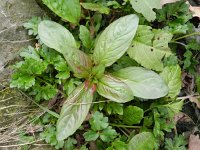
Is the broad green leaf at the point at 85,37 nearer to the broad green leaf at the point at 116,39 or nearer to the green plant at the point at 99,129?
the broad green leaf at the point at 116,39

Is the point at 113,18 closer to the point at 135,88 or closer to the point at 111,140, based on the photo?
the point at 135,88

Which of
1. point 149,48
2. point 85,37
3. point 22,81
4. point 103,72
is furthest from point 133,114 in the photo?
point 22,81

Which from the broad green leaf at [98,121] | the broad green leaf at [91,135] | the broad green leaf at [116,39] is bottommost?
the broad green leaf at [91,135]

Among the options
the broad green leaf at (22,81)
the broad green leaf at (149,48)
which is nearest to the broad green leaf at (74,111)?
the broad green leaf at (22,81)

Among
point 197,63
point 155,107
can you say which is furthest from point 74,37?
point 197,63

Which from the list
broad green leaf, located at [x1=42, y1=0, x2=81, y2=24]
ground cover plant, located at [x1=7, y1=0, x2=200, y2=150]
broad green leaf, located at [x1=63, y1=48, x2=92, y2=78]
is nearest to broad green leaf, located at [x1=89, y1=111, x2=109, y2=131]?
ground cover plant, located at [x1=7, y1=0, x2=200, y2=150]

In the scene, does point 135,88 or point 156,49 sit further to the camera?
point 156,49
